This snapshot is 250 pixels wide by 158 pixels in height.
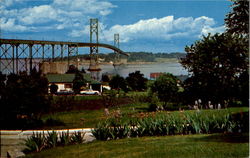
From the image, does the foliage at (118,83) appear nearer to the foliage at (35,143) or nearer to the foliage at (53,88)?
the foliage at (53,88)

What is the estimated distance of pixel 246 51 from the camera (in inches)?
561

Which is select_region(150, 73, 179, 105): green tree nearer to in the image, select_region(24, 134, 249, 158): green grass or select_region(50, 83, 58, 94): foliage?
select_region(50, 83, 58, 94): foliage

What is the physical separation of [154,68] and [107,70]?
2.68 meters

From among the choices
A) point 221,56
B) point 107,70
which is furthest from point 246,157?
point 221,56

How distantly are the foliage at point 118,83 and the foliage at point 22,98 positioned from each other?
4.58m

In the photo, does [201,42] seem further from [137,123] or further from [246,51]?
[137,123]

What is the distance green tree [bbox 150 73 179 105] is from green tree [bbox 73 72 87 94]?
4205 mm

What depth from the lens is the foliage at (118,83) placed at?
1471 cm

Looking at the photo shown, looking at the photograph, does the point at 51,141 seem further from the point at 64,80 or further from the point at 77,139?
the point at 64,80

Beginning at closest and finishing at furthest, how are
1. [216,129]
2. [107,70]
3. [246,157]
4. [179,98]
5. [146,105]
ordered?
[246,157], [216,129], [107,70], [146,105], [179,98]

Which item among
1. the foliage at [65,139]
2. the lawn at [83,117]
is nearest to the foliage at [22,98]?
the lawn at [83,117]

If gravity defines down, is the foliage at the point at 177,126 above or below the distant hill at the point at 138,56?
below

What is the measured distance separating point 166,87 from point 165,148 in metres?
7.46

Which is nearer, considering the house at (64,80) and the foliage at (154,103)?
the house at (64,80)
